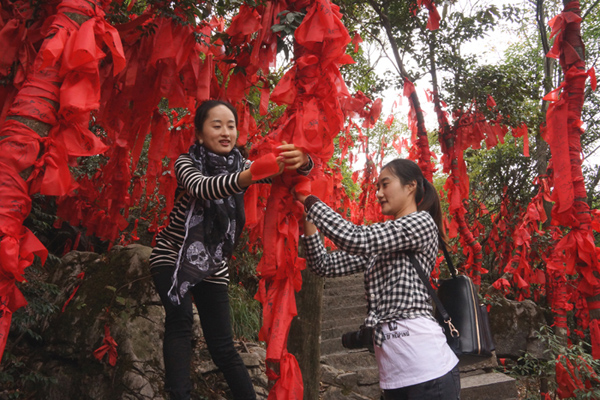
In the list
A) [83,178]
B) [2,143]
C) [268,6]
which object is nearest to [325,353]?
[83,178]

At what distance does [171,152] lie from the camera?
8.42 ft

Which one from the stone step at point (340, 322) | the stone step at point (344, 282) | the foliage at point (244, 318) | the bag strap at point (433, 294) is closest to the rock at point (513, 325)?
the stone step at point (340, 322)

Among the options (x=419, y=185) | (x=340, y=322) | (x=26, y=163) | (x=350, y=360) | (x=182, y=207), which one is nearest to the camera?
(x=26, y=163)

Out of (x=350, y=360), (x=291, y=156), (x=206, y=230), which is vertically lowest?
(x=350, y=360)

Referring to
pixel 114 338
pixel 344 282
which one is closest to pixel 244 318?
pixel 114 338

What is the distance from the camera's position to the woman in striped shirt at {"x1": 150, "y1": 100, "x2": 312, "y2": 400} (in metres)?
1.75

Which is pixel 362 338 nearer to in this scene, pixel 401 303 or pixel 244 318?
pixel 401 303

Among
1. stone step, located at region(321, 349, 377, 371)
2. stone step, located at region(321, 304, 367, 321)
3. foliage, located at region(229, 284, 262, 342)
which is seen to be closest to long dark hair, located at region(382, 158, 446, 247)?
stone step, located at region(321, 349, 377, 371)

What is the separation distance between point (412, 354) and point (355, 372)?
10.3 feet

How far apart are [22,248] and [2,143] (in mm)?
309

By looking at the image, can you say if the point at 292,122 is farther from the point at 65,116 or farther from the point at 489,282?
the point at 489,282

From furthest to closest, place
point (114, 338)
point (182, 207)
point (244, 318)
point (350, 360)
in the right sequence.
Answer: point (244, 318) → point (350, 360) → point (114, 338) → point (182, 207)

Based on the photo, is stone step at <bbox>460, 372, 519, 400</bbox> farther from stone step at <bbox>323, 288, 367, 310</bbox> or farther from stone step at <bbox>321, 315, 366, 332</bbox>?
Result: stone step at <bbox>323, 288, 367, 310</bbox>

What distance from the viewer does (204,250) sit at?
1848mm
